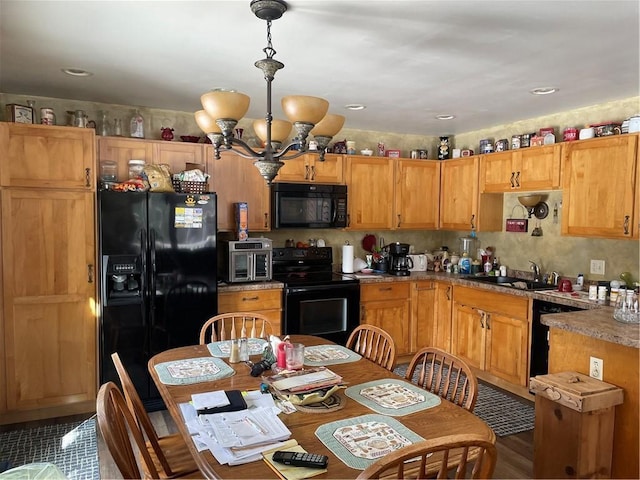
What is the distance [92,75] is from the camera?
3062mm

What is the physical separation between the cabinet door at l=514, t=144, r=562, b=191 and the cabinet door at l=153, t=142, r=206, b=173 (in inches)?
109

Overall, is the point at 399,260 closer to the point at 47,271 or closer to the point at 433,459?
the point at 47,271

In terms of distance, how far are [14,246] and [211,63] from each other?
1.89 metres

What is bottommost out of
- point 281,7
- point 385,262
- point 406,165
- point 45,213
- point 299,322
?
point 299,322

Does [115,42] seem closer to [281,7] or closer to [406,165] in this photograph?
[281,7]

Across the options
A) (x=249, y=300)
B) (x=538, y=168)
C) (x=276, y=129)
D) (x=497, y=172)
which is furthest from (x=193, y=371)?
(x=497, y=172)

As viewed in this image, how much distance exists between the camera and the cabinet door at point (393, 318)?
14.5 ft

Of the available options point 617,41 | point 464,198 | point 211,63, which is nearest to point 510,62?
point 617,41

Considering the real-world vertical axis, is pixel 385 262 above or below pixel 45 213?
below

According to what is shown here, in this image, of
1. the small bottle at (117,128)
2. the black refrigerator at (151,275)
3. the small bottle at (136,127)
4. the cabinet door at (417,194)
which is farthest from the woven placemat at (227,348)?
the cabinet door at (417,194)

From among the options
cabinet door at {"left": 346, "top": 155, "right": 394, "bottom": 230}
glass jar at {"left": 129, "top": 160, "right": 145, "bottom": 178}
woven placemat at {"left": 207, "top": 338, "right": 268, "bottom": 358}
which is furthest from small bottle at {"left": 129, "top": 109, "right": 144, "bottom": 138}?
woven placemat at {"left": 207, "top": 338, "right": 268, "bottom": 358}

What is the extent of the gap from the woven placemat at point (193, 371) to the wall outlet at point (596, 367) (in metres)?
1.81

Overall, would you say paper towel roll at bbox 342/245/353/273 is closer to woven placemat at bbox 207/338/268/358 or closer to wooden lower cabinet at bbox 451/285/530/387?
wooden lower cabinet at bbox 451/285/530/387

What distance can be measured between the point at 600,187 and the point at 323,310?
2401 mm
